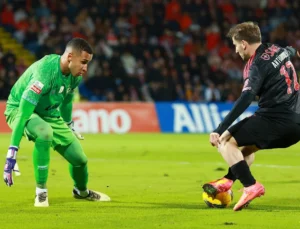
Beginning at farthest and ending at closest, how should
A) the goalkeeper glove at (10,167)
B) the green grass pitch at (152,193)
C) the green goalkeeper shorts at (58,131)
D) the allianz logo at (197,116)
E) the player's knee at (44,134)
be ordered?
the allianz logo at (197,116), the green goalkeeper shorts at (58,131), the player's knee at (44,134), the goalkeeper glove at (10,167), the green grass pitch at (152,193)

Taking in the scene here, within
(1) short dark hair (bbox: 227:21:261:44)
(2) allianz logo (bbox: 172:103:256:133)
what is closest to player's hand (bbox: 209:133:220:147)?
(1) short dark hair (bbox: 227:21:261:44)

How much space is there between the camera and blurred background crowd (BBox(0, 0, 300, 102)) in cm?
2659

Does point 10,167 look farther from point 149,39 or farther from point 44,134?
point 149,39

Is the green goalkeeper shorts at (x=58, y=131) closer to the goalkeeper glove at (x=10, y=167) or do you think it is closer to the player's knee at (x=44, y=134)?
the player's knee at (x=44, y=134)

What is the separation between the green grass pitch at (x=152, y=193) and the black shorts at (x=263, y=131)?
0.70 metres

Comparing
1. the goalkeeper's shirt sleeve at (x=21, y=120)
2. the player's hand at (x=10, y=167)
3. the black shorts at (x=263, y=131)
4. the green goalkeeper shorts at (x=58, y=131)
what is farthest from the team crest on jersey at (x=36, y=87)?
the black shorts at (x=263, y=131)

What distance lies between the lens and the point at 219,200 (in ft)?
29.1

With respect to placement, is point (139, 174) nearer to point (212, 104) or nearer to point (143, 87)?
point (212, 104)

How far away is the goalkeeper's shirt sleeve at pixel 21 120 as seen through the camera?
28.2 ft

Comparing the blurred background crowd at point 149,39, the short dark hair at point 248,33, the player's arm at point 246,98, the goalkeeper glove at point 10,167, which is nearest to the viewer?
the player's arm at point 246,98

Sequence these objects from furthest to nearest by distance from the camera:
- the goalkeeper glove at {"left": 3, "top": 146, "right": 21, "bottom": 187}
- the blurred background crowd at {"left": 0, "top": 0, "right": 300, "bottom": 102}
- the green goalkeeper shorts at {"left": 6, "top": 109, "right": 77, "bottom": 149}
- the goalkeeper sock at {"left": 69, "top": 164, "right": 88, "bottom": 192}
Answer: the blurred background crowd at {"left": 0, "top": 0, "right": 300, "bottom": 102} → the goalkeeper sock at {"left": 69, "top": 164, "right": 88, "bottom": 192} → the green goalkeeper shorts at {"left": 6, "top": 109, "right": 77, "bottom": 149} → the goalkeeper glove at {"left": 3, "top": 146, "right": 21, "bottom": 187}

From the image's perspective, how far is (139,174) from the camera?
12.9 metres

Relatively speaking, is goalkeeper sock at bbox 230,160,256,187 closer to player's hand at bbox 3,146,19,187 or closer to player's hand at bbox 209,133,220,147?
player's hand at bbox 209,133,220,147

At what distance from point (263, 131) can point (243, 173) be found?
483 millimetres
